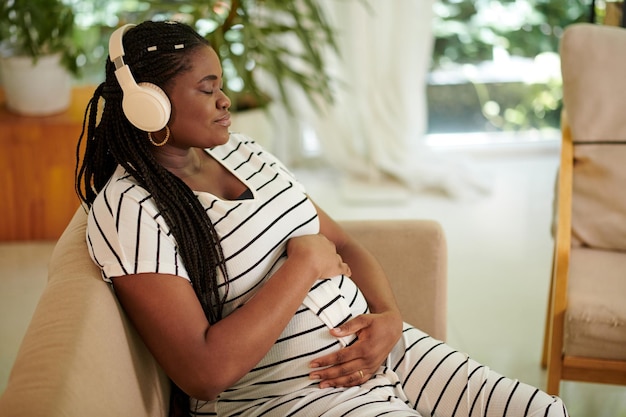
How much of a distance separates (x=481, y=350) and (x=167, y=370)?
133 centimetres

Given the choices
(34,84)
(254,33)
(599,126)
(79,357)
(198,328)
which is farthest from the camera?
(34,84)

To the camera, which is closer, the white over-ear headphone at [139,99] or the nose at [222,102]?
the white over-ear headphone at [139,99]

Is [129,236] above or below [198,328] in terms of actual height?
above

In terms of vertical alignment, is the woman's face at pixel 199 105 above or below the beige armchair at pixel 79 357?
above

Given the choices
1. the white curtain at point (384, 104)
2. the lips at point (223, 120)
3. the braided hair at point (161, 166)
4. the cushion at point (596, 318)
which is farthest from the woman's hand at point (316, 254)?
the white curtain at point (384, 104)

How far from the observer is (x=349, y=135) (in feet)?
11.2

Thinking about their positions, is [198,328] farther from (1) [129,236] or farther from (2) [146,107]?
(2) [146,107]

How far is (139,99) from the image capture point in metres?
1.29

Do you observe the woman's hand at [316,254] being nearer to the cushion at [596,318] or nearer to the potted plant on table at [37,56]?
the cushion at [596,318]

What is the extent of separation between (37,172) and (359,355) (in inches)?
73.4

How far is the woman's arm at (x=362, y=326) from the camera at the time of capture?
4.52 feet

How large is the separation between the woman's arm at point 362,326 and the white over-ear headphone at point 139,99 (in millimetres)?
425

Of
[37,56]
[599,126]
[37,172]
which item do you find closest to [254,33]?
[37,56]

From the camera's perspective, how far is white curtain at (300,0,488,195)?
3.26 metres
